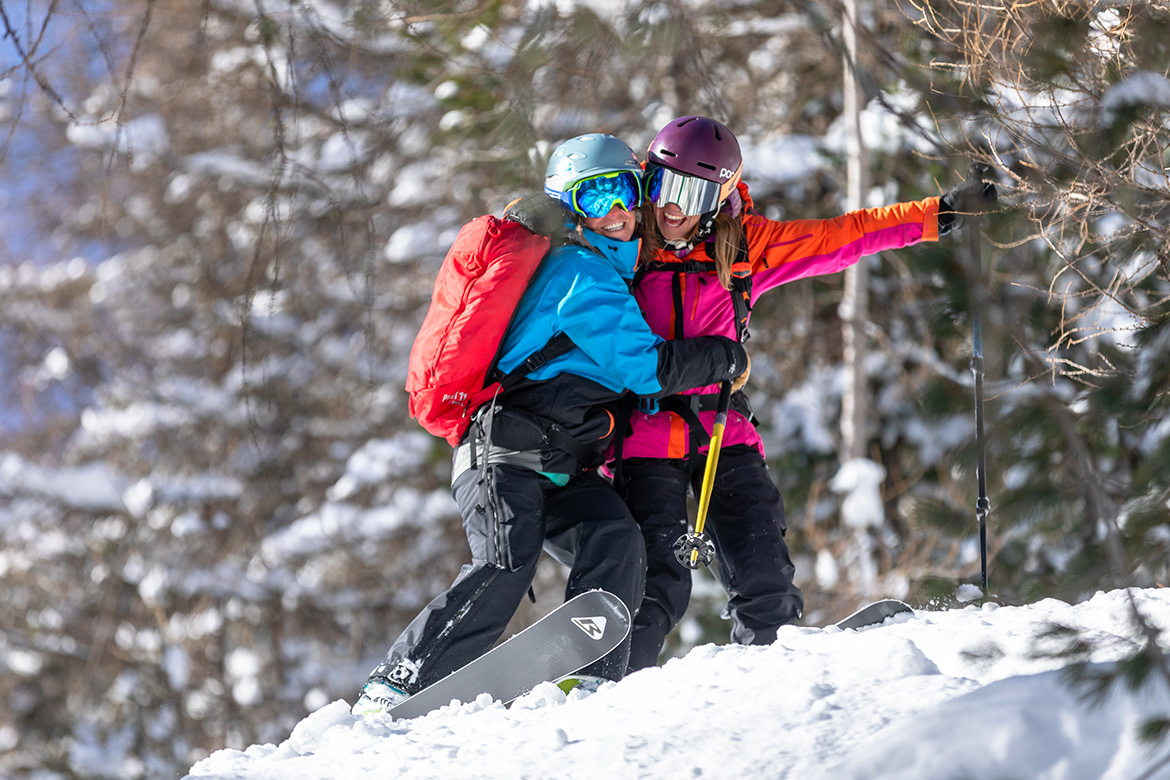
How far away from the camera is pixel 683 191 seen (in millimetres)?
3490

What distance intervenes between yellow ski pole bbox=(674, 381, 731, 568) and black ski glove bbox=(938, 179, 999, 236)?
3.14 ft

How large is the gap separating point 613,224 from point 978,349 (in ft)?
3.99

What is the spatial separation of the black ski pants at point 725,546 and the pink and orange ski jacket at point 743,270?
105 millimetres

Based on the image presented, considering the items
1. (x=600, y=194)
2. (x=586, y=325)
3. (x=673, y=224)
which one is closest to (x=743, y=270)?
(x=673, y=224)

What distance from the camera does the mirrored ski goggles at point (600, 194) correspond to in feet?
11.0

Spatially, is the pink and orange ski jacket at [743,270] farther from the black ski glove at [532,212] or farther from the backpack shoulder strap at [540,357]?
the black ski glove at [532,212]

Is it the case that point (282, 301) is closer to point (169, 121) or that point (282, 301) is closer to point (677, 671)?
point (169, 121)

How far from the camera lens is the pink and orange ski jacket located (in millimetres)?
3533

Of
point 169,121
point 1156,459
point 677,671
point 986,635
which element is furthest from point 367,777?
point 169,121

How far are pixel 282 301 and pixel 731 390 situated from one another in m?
8.82

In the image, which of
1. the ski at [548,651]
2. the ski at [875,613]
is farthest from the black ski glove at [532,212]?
the ski at [875,613]

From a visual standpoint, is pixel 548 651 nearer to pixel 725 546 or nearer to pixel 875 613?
pixel 725 546

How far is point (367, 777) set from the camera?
2275mm

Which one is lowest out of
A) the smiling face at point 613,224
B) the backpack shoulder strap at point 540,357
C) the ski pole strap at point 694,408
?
the ski pole strap at point 694,408
